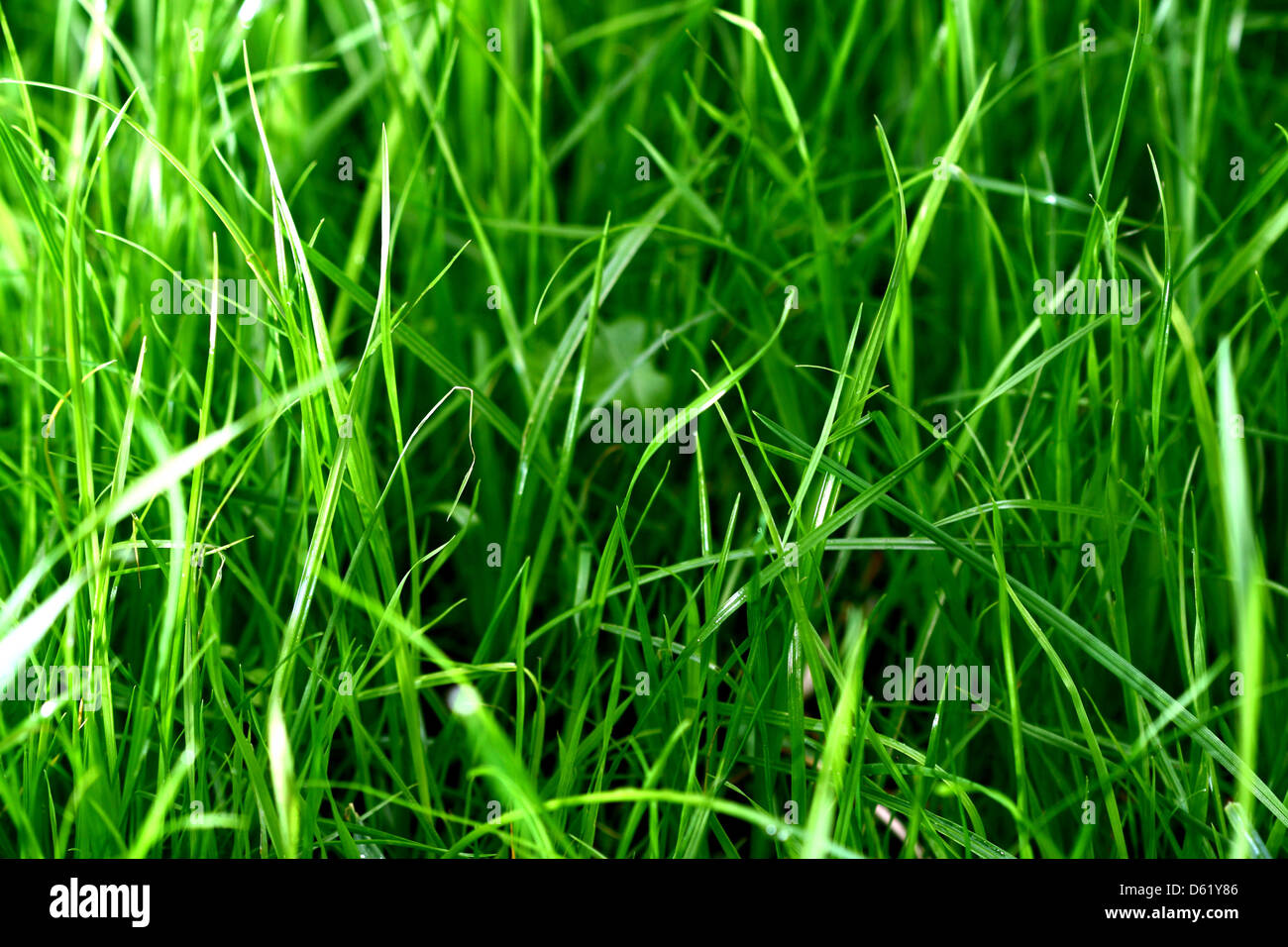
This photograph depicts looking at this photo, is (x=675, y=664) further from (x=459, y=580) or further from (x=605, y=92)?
(x=605, y=92)

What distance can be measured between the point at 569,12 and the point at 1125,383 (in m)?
0.89

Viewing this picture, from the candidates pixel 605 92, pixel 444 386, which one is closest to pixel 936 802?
pixel 444 386

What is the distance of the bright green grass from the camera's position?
69 centimetres

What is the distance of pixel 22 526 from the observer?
33.6 inches

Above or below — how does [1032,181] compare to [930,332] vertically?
above

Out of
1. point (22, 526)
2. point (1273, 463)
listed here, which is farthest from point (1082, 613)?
point (22, 526)

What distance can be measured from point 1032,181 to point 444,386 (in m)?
0.72

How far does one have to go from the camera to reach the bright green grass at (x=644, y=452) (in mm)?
689

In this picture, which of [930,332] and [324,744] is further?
[930,332]

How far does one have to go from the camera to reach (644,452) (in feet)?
3.01
